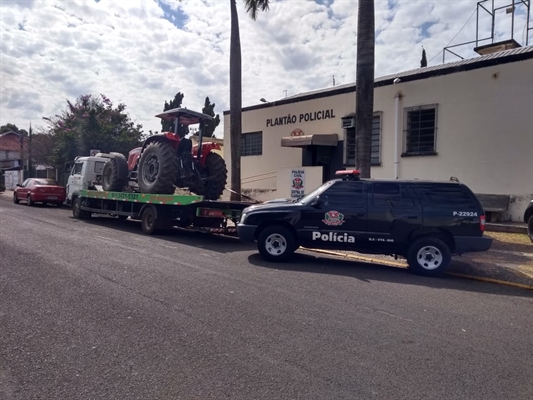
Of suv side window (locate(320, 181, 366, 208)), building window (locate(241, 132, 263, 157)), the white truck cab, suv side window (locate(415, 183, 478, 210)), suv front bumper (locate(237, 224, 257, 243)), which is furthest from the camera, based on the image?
building window (locate(241, 132, 263, 157))

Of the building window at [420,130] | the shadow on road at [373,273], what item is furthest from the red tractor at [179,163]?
the building window at [420,130]

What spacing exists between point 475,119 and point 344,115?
17.3ft

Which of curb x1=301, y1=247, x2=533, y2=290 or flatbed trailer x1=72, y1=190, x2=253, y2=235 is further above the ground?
flatbed trailer x1=72, y1=190, x2=253, y2=235

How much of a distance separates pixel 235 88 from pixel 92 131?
15.0 metres

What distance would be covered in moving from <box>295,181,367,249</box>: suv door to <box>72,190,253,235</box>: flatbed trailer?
277 centimetres

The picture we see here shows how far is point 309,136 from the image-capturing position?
18688 mm

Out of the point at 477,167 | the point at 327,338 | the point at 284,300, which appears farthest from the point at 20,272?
the point at 477,167

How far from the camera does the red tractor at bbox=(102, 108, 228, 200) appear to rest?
40.3 ft

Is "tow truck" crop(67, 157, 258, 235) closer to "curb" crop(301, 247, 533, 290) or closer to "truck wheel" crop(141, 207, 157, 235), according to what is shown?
"truck wheel" crop(141, 207, 157, 235)

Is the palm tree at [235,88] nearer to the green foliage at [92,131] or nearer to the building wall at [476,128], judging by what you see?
the building wall at [476,128]

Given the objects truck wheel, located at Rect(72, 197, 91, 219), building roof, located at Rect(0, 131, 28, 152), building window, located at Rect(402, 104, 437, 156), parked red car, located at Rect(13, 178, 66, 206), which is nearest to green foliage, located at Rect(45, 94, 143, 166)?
parked red car, located at Rect(13, 178, 66, 206)

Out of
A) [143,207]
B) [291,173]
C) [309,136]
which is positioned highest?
[309,136]

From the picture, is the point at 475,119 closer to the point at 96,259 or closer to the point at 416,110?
the point at 416,110

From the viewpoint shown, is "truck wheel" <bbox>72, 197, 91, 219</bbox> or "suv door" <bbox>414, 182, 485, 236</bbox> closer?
"suv door" <bbox>414, 182, 485, 236</bbox>
